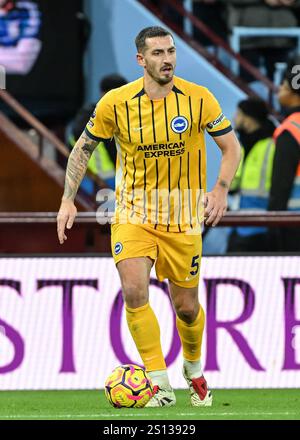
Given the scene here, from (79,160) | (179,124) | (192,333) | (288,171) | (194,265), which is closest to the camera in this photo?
(179,124)

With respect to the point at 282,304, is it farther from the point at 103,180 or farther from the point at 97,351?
the point at 103,180

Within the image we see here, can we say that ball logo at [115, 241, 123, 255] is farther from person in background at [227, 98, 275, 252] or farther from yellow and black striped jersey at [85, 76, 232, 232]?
person in background at [227, 98, 275, 252]

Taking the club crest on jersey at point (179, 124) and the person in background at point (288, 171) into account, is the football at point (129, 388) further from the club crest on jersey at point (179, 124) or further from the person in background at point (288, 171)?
the person in background at point (288, 171)

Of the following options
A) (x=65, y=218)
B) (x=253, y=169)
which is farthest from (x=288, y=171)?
(x=65, y=218)

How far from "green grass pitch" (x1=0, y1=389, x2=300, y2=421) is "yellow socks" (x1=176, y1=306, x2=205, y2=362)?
12.0 inches

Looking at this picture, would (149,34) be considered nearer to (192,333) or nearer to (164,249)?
(164,249)

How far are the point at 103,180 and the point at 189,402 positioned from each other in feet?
11.4

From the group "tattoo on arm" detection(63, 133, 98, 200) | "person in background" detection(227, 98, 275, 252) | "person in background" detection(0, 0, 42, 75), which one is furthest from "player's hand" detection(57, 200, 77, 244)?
"person in background" detection(0, 0, 42, 75)

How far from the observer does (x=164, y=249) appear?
368 inches

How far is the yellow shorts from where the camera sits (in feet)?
30.2

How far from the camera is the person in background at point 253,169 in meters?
11.6

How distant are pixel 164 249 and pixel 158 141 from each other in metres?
0.65

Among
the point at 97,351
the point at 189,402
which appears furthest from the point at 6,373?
the point at 189,402

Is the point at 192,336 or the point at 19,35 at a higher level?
the point at 19,35
